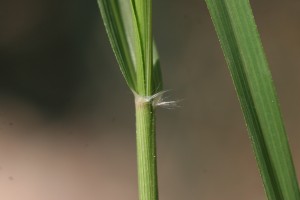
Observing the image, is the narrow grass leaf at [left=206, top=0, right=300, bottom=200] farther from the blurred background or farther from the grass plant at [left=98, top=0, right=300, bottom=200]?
the blurred background

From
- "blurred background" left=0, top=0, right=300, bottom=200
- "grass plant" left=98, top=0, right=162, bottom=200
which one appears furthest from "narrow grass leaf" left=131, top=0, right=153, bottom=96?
"blurred background" left=0, top=0, right=300, bottom=200

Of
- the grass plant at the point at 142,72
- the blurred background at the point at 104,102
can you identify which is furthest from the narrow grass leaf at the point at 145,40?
the blurred background at the point at 104,102

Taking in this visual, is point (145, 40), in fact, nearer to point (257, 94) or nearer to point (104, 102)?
point (257, 94)

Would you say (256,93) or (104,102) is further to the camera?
(104,102)

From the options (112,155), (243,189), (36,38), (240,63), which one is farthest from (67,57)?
(240,63)

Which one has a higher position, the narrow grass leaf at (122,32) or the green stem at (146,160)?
the narrow grass leaf at (122,32)

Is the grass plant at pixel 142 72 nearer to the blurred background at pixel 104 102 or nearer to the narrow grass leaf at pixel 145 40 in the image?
the narrow grass leaf at pixel 145 40

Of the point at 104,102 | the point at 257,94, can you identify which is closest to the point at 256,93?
the point at 257,94

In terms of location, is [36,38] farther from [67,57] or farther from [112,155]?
[112,155]
